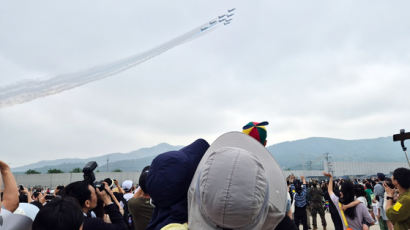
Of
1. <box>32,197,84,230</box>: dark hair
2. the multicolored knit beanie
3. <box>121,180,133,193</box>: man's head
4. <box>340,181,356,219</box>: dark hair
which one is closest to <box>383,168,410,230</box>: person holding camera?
<box>340,181,356,219</box>: dark hair

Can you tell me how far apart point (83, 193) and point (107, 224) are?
1.90ft

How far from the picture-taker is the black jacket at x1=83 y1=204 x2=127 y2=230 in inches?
102

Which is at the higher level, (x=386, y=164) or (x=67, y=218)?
(x=67, y=218)

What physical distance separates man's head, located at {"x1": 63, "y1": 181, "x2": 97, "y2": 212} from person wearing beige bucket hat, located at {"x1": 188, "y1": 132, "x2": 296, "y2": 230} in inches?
93.6

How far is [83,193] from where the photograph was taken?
3121mm

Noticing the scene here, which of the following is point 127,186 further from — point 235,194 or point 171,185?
point 235,194

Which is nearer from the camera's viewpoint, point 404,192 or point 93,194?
point 93,194

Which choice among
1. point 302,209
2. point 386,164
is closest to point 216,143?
point 302,209

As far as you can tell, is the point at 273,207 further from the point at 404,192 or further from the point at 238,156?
the point at 404,192

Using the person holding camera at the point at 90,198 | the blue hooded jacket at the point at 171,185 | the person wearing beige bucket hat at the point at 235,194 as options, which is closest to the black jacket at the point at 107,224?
the person holding camera at the point at 90,198

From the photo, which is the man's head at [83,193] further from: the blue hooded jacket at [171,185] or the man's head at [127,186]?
the man's head at [127,186]

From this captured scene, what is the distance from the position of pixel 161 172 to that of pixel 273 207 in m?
0.60

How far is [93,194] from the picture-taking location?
125 inches

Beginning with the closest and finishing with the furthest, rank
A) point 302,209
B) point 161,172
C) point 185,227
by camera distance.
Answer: point 185,227 < point 161,172 < point 302,209
